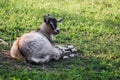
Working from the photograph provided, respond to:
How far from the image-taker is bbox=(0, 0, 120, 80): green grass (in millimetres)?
8397

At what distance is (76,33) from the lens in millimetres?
12016

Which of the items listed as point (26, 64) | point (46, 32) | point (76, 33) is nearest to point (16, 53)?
point (26, 64)

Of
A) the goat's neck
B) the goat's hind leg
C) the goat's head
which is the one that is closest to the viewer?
the goat's hind leg

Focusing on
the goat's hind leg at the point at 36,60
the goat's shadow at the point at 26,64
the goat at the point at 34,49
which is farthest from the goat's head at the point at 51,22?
the goat's hind leg at the point at 36,60

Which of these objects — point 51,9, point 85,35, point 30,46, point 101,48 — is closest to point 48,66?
point 30,46

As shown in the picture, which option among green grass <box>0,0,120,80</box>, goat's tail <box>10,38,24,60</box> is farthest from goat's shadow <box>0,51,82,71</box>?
goat's tail <box>10,38,24,60</box>

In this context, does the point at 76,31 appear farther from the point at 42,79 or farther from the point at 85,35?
the point at 42,79

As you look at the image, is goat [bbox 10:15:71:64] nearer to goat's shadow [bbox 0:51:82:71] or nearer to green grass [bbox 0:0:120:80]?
goat's shadow [bbox 0:51:82:71]

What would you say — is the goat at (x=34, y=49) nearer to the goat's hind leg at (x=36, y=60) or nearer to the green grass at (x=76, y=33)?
the goat's hind leg at (x=36, y=60)

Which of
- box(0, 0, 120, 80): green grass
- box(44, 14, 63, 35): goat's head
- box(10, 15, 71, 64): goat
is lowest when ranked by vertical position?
box(0, 0, 120, 80): green grass

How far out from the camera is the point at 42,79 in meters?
7.86

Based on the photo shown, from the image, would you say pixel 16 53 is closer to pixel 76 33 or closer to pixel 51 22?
pixel 51 22

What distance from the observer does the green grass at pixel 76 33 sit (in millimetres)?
8397

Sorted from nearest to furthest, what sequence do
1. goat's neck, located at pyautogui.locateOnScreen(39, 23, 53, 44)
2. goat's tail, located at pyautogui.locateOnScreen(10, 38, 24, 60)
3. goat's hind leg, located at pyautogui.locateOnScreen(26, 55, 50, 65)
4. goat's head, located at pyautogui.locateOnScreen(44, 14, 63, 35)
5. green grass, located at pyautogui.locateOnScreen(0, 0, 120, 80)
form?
green grass, located at pyautogui.locateOnScreen(0, 0, 120, 80)
goat's hind leg, located at pyautogui.locateOnScreen(26, 55, 50, 65)
goat's tail, located at pyautogui.locateOnScreen(10, 38, 24, 60)
goat's head, located at pyautogui.locateOnScreen(44, 14, 63, 35)
goat's neck, located at pyautogui.locateOnScreen(39, 23, 53, 44)
